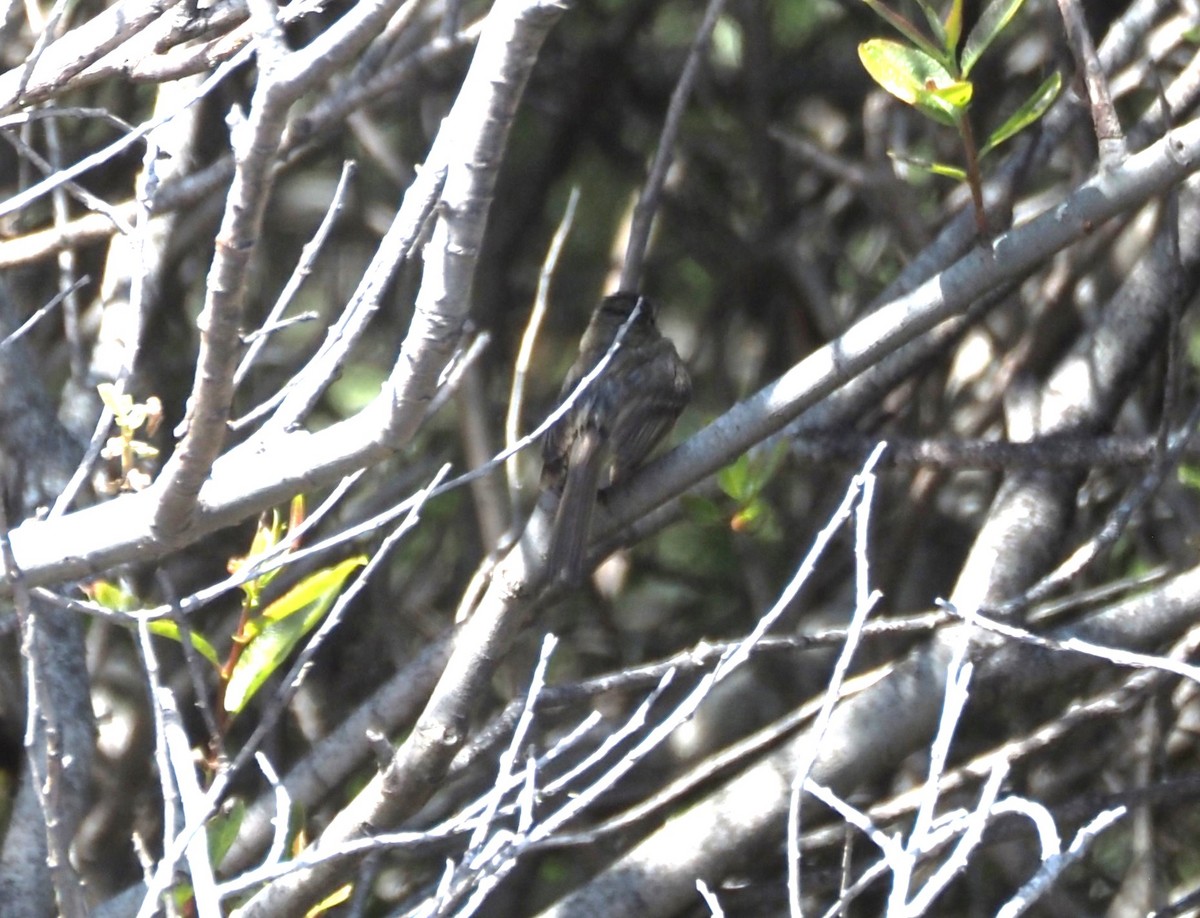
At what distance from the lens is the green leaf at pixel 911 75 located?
2.61 metres

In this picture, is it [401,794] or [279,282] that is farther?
[279,282]

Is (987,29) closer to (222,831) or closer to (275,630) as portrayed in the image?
(275,630)

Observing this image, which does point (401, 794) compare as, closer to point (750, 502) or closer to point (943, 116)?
point (750, 502)

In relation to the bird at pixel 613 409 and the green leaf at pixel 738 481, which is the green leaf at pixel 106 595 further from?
the green leaf at pixel 738 481

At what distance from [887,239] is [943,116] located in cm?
271

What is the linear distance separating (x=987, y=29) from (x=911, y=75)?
21cm

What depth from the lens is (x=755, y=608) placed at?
15.5ft

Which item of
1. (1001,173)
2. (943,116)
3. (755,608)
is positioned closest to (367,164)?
(755,608)

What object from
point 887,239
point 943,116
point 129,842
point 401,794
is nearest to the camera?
point 943,116

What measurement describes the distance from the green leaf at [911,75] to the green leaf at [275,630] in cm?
118

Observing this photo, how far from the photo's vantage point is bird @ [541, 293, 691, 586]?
378cm

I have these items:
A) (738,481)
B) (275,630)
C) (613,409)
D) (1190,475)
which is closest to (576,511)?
(738,481)

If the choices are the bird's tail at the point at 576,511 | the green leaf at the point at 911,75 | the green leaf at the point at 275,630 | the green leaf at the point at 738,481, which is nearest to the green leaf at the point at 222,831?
the green leaf at the point at 275,630

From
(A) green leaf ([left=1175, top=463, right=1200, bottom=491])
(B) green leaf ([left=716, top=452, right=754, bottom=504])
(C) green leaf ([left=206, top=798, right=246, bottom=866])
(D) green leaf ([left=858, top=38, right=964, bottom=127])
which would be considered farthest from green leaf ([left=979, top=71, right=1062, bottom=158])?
(C) green leaf ([left=206, top=798, right=246, bottom=866])
